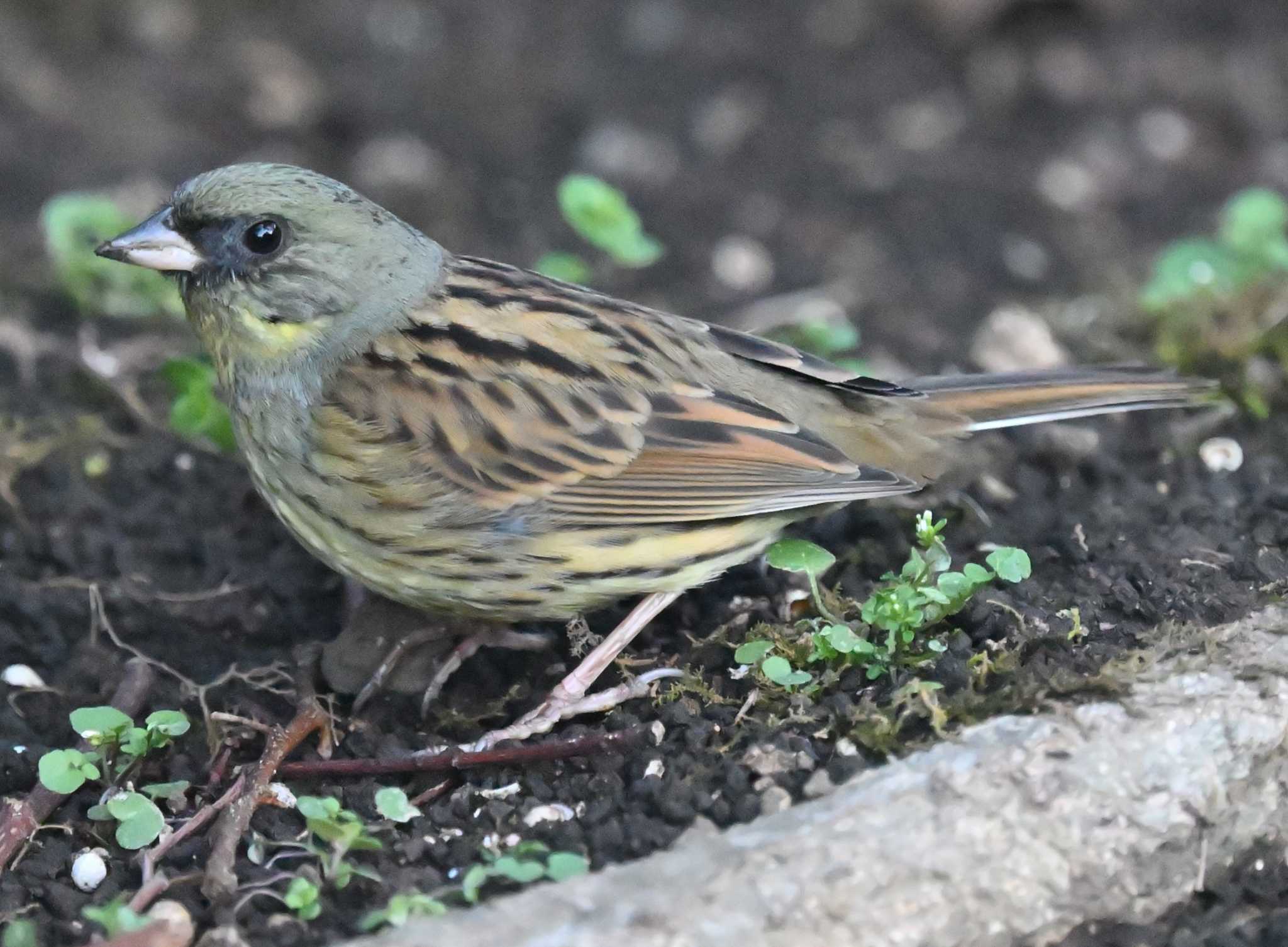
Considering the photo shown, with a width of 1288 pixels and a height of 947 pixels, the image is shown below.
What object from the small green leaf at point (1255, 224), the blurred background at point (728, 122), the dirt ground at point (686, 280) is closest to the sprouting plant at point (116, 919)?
the dirt ground at point (686, 280)

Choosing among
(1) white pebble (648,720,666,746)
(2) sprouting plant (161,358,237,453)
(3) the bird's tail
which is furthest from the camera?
(2) sprouting plant (161,358,237,453)

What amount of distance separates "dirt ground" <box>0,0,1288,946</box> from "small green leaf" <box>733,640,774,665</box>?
0.30 feet

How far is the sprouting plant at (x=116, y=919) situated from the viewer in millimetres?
2857

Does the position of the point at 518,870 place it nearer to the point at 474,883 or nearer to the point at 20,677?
the point at 474,883

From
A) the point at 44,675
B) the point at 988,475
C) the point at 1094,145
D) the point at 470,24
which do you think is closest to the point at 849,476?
the point at 988,475

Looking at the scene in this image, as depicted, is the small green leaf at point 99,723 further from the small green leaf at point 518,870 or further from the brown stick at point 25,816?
the small green leaf at point 518,870

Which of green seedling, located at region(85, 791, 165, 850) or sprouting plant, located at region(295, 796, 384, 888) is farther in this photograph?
green seedling, located at region(85, 791, 165, 850)

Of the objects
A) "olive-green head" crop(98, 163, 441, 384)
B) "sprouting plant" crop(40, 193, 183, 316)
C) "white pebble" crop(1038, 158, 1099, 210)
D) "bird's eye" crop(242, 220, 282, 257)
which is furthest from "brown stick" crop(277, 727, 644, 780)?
"white pebble" crop(1038, 158, 1099, 210)

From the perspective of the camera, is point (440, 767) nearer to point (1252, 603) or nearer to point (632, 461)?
point (632, 461)

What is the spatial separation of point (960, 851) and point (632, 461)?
1.26 metres

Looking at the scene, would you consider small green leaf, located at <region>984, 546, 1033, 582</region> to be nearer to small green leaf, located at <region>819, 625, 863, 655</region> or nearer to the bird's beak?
small green leaf, located at <region>819, 625, 863, 655</region>

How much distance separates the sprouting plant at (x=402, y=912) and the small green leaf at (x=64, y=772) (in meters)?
0.81

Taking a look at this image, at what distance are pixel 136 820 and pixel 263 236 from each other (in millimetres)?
1377

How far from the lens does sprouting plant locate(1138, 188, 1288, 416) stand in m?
4.94
